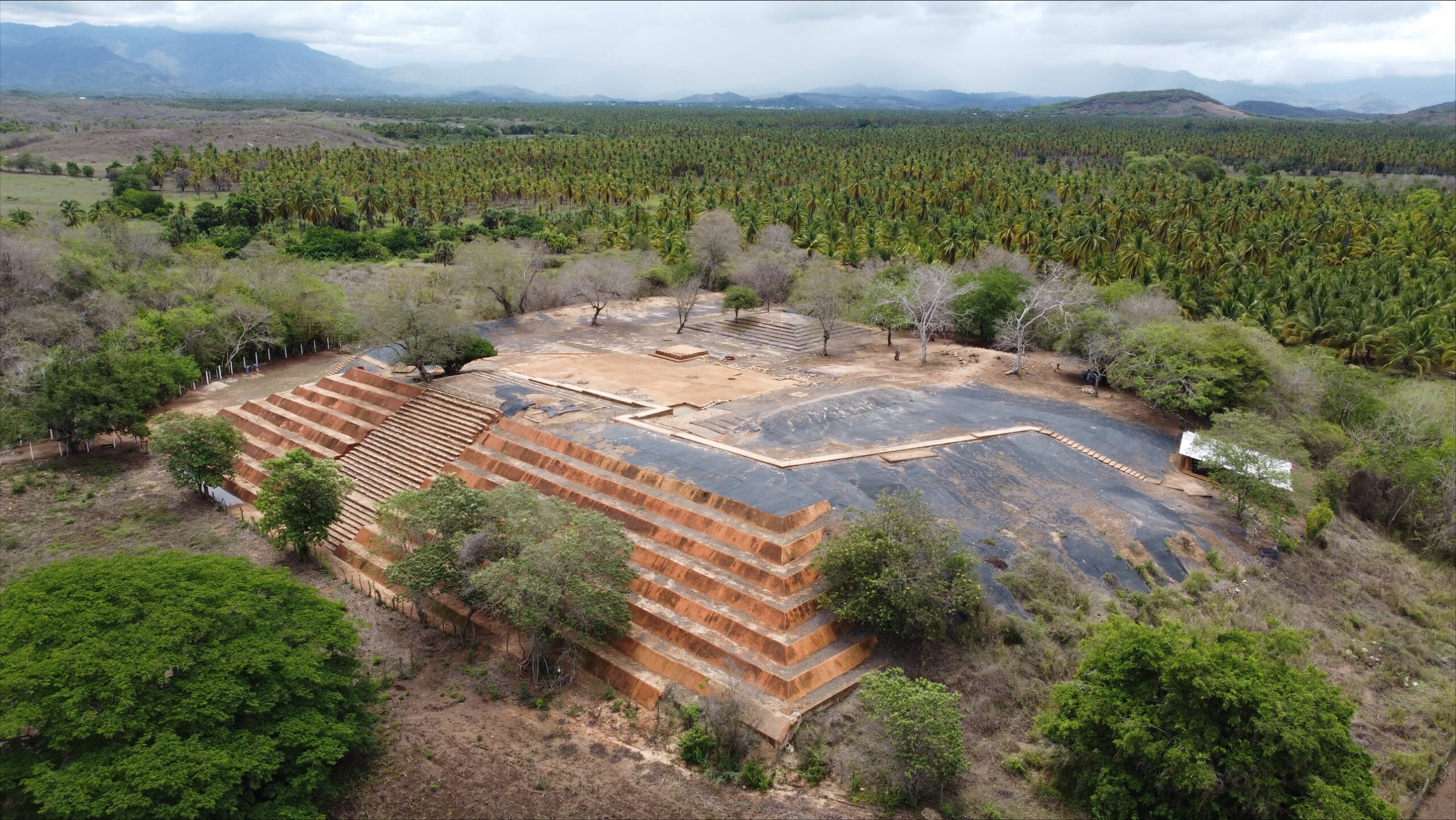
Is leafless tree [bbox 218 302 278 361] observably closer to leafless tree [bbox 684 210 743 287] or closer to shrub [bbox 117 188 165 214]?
leafless tree [bbox 684 210 743 287]

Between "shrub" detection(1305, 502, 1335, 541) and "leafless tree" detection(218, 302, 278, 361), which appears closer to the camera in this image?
"shrub" detection(1305, 502, 1335, 541)

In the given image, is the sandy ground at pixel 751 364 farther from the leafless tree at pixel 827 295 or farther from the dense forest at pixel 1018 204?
the dense forest at pixel 1018 204

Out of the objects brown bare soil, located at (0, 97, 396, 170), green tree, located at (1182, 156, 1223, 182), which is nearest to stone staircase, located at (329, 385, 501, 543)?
green tree, located at (1182, 156, 1223, 182)

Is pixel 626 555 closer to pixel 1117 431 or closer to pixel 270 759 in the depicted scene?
pixel 270 759

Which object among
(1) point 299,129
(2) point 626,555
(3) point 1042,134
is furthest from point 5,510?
(3) point 1042,134

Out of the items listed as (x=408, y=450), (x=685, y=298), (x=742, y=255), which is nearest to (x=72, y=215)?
(x=685, y=298)

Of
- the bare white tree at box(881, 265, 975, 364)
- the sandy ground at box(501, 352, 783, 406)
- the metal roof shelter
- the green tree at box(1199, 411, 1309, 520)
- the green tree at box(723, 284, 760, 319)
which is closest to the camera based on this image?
the green tree at box(1199, 411, 1309, 520)
